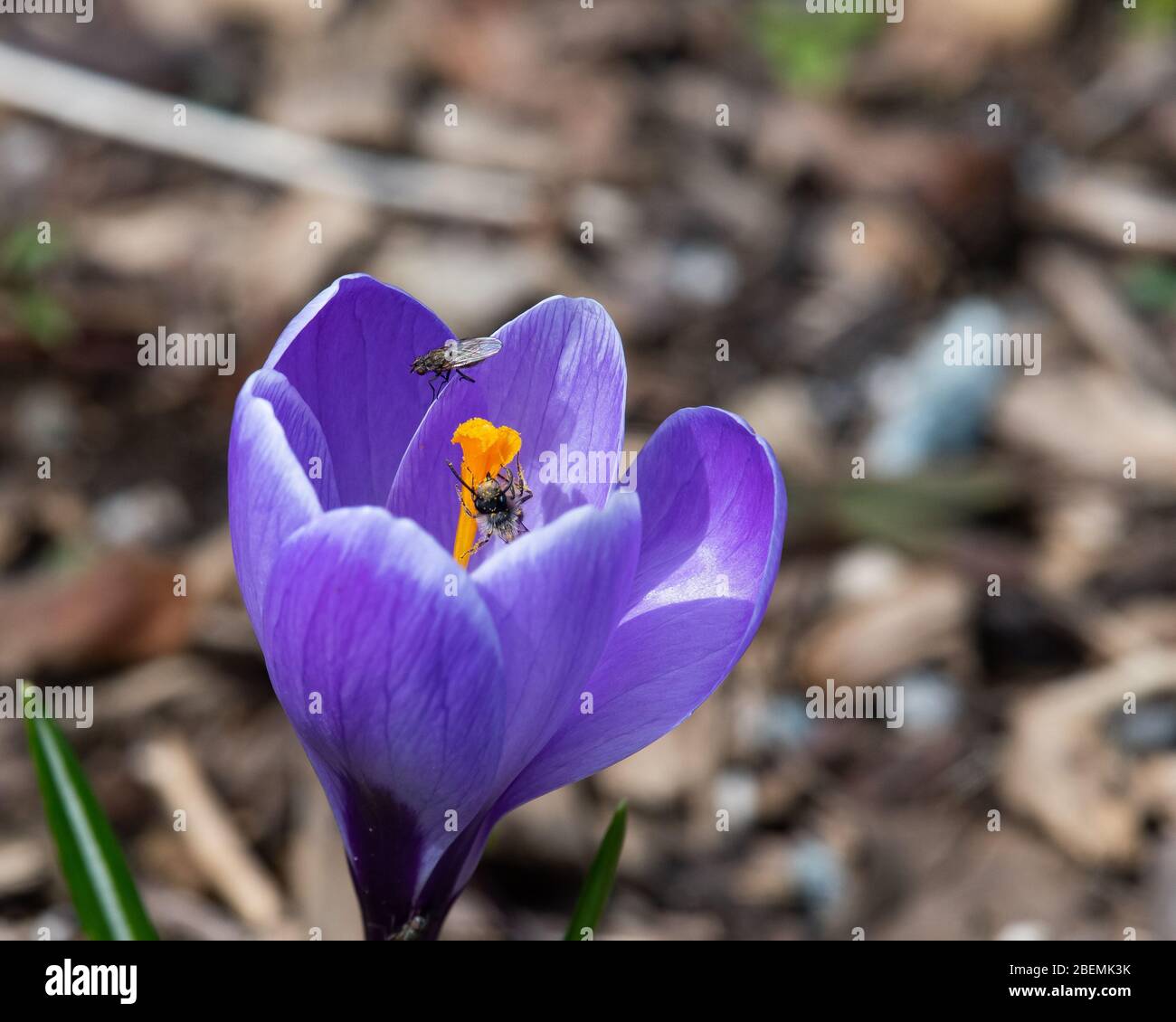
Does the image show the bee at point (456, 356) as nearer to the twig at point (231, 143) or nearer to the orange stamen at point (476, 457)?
the orange stamen at point (476, 457)

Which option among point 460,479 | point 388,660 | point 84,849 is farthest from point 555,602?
point 84,849

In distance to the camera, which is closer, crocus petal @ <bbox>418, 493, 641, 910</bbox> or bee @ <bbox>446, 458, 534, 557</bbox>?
crocus petal @ <bbox>418, 493, 641, 910</bbox>

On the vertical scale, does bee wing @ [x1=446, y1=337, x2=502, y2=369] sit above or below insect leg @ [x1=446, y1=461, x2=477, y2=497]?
above

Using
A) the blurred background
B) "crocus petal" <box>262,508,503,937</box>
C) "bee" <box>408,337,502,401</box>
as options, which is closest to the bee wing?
"bee" <box>408,337,502,401</box>

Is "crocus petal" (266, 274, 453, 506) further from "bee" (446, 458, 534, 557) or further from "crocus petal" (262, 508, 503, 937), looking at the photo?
"crocus petal" (262, 508, 503, 937)

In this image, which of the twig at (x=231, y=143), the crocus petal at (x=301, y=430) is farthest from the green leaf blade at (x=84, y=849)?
the twig at (x=231, y=143)

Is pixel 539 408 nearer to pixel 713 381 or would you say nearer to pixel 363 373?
pixel 363 373
